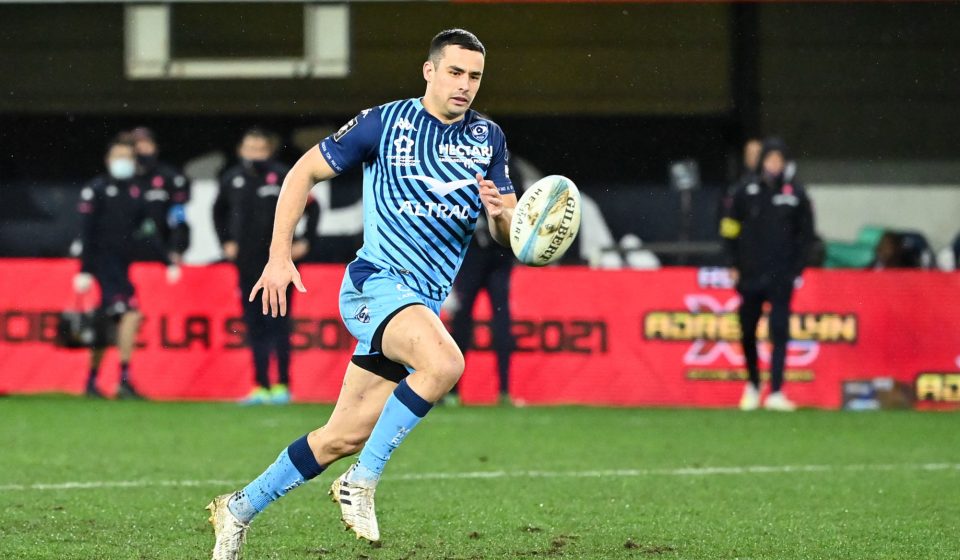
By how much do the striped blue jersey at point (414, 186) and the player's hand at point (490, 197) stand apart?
10 centimetres

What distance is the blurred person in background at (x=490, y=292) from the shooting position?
1424 centimetres

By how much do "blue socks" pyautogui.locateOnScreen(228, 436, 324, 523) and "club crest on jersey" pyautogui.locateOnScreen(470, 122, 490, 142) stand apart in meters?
1.42

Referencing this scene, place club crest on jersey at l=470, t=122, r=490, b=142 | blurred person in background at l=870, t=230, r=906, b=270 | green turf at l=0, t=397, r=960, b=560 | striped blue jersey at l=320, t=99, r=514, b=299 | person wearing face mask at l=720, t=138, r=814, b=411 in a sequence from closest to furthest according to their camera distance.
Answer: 1. striped blue jersey at l=320, t=99, r=514, b=299
2. club crest on jersey at l=470, t=122, r=490, b=142
3. green turf at l=0, t=397, r=960, b=560
4. person wearing face mask at l=720, t=138, r=814, b=411
5. blurred person in background at l=870, t=230, r=906, b=270

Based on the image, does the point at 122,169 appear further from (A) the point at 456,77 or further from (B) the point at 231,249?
(A) the point at 456,77

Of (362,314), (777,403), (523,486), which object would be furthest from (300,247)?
(362,314)

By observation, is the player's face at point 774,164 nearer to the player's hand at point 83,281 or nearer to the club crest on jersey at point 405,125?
the player's hand at point 83,281

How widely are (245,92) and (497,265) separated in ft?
33.1

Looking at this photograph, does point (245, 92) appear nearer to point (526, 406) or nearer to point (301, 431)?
point (526, 406)

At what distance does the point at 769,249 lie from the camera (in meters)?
14.3

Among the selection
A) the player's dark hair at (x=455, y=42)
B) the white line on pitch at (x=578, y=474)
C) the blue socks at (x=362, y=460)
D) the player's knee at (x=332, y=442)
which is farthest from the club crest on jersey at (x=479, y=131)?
the white line on pitch at (x=578, y=474)

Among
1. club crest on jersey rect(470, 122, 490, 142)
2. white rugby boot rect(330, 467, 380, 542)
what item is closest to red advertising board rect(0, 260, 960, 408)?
club crest on jersey rect(470, 122, 490, 142)

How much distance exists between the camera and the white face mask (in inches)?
605

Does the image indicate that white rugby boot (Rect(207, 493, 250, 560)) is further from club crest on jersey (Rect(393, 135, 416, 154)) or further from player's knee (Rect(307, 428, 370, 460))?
club crest on jersey (Rect(393, 135, 416, 154))

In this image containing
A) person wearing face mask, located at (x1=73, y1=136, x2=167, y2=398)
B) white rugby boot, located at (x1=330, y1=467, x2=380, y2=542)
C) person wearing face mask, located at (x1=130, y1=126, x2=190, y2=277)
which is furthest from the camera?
person wearing face mask, located at (x1=130, y1=126, x2=190, y2=277)
